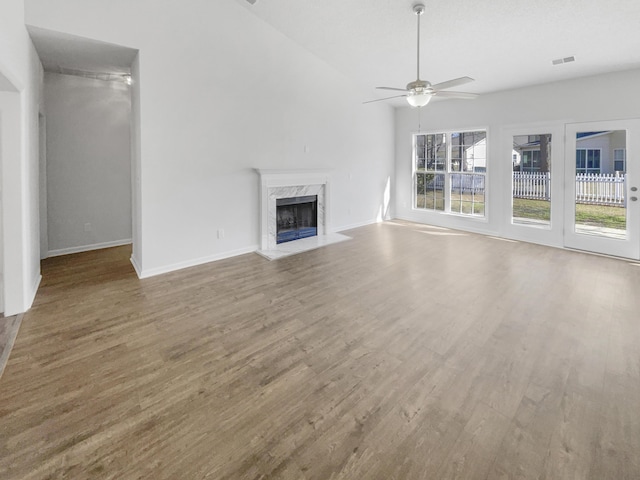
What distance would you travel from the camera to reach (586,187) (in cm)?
534

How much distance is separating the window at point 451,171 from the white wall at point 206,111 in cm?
278

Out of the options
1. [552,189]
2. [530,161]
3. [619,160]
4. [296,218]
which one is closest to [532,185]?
[552,189]

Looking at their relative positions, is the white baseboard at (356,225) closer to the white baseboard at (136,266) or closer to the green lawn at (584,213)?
the green lawn at (584,213)

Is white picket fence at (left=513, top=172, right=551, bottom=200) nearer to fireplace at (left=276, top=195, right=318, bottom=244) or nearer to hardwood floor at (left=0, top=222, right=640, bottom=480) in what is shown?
hardwood floor at (left=0, top=222, right=640, bottom=480)

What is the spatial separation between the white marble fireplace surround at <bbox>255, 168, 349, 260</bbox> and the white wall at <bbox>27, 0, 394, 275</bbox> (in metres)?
0.16

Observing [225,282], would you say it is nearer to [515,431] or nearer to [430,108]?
[515,431]

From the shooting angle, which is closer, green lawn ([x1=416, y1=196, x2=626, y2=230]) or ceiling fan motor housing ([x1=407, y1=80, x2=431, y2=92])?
ceiling fan motor housing ([x1=407, y1=80, x2=431, y2=92])

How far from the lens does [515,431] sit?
176cm

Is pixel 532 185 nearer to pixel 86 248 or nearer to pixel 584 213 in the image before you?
pixel 584 213

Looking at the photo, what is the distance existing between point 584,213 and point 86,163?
835cm

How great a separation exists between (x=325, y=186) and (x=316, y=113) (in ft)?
4.55

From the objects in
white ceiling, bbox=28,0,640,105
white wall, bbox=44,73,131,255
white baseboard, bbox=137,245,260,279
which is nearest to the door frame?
white ceiling, bbox=28,0,640,105

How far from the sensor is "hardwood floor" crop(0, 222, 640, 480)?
5.25 feet

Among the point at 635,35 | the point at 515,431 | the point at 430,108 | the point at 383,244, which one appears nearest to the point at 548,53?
the point at 635,35
